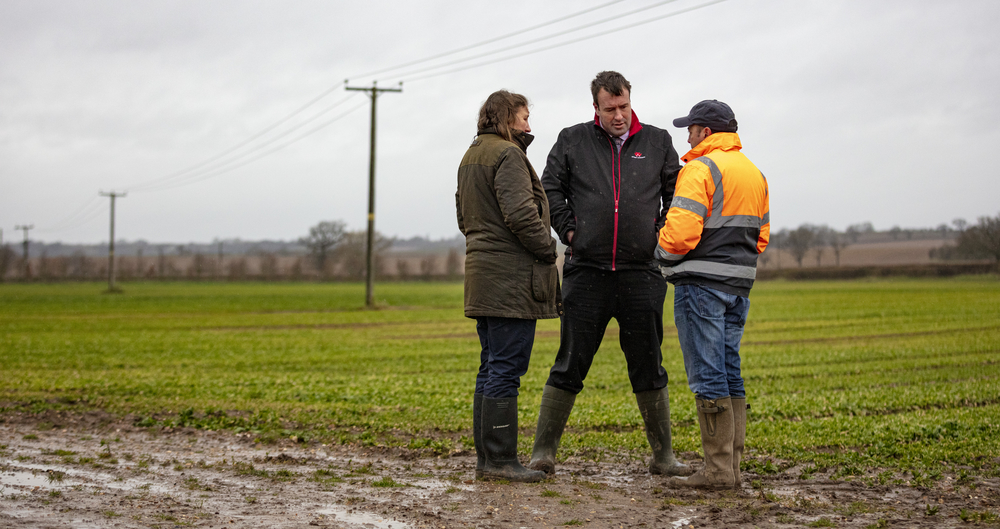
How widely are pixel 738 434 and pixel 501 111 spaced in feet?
7.21

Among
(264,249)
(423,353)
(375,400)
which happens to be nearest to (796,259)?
(264,249)

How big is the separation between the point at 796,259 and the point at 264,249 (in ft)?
185

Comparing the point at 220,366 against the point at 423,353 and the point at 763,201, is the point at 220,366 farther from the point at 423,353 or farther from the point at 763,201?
the point at 763,201

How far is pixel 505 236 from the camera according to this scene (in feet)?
14.1

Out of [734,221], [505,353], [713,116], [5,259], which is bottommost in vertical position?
[505,353]

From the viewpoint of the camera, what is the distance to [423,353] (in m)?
13.8

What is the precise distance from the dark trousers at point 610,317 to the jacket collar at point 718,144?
2.43 ft

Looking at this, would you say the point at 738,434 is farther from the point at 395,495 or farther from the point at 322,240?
the point at 322,240

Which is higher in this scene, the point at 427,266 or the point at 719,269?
the point at 427,266

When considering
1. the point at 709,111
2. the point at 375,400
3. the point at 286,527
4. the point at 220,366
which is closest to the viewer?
the point at 286,527

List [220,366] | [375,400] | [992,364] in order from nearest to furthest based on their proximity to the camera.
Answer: [375,400], [992,364], [220,366]

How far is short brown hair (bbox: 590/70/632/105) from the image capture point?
14.4ft

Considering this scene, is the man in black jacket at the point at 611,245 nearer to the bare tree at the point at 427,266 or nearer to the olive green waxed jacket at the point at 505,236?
the olive green waxed jacket at the point at 505,236

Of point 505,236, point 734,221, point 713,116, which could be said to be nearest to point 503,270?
point 505,236
